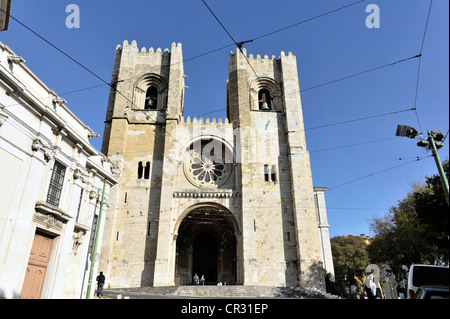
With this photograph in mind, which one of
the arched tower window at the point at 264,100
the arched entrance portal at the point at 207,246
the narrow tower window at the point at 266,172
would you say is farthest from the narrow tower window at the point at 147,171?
the arched tower window at the point at 264,100

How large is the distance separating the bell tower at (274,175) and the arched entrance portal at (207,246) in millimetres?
2723

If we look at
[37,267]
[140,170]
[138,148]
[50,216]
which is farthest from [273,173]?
[37,267]

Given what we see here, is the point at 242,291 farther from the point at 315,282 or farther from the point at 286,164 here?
the point at 286,164

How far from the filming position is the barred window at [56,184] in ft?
32.3

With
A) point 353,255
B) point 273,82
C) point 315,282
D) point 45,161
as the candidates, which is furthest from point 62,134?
point 353,255

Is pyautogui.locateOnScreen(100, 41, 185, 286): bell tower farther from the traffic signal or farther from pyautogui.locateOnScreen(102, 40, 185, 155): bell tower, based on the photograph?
the traffic signal

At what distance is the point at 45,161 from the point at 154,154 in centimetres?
1270

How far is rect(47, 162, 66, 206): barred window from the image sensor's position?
9852 mm

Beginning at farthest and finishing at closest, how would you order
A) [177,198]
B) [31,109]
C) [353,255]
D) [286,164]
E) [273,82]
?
[353,255], [273,82], [286,164], [177,198], [31,109]

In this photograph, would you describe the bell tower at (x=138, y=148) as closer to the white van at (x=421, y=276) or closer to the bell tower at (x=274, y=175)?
the bell tower at (x=274, y=175)

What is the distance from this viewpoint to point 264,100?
2497 centimetres

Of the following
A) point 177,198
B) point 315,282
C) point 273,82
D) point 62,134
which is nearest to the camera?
point 62,134

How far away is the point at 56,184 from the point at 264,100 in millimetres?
18506

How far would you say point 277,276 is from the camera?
1905cm
